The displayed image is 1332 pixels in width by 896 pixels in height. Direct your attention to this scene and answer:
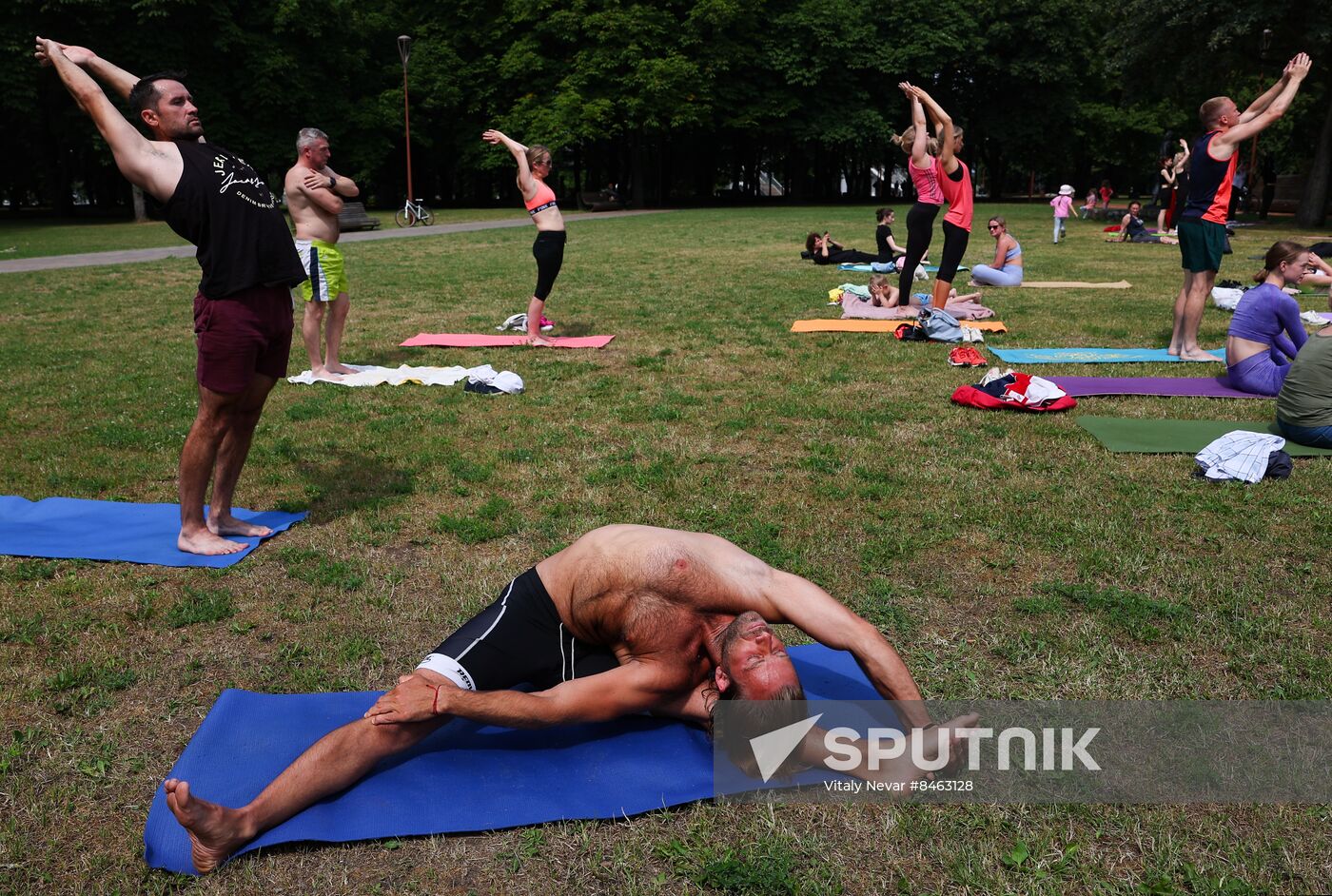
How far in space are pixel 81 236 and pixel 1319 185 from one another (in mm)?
33087

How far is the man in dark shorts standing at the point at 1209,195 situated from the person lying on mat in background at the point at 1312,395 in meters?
2.40

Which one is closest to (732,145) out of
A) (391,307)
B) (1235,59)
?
(1235,59)

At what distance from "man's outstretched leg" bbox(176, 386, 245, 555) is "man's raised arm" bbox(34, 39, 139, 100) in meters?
1.45

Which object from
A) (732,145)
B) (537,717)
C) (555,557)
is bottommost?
(537,717)

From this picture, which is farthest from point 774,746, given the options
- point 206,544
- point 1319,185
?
point 1319,185

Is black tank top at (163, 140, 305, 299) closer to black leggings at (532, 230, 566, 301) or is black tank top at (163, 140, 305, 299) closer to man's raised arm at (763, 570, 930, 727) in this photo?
man's raised arm at (763, 570, 930, 727)

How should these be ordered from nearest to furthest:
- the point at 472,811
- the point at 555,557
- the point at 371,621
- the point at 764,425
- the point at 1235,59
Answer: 1. the point at 472,811
2. the point at 555,557
3. the point at 371,621
4. the point at 764,425
5. the point at 1235,59

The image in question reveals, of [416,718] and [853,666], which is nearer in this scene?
[416,718]

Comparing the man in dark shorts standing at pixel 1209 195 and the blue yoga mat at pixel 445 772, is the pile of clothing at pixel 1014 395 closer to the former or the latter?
the man in dark shorts standing at pixel 1209 195

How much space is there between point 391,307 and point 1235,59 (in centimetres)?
2367


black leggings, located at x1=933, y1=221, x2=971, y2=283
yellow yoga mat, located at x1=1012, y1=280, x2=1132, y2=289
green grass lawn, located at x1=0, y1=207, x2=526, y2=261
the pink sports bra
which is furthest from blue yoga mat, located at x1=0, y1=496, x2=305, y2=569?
green grass lawn, located at x1=0, y1=207, x2=526, y2=261

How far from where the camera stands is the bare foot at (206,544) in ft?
15.2

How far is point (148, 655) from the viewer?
3766mm

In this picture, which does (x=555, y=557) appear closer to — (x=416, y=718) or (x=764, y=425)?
(x=416, y=718)
